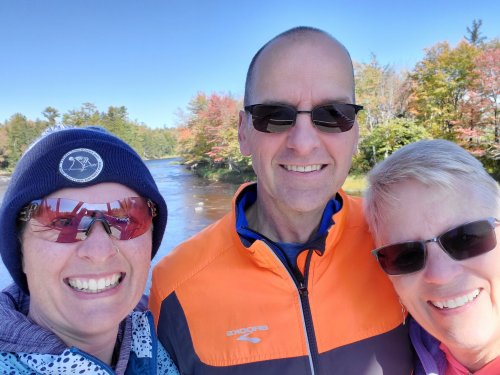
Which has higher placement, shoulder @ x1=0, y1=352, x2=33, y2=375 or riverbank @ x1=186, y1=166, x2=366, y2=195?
shoulder @ x1=0, y1=352, x2=33, y2=375

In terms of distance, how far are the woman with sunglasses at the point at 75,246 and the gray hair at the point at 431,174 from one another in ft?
3.28

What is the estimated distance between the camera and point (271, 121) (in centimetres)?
176

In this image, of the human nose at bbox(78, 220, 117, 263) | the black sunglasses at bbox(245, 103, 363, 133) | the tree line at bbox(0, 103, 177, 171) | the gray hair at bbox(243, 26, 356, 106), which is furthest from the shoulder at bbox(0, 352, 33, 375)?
the tree line at bbox(0, 103, 177, 171)

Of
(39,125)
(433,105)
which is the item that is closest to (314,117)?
(433,105)

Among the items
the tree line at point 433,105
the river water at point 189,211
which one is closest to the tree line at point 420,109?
the tree line at point 433,105

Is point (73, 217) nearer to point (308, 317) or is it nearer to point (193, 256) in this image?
point (193, 256)

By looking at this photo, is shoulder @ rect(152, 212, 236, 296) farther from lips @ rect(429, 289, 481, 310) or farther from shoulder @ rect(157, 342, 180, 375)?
lips @ rect(429, 289, 481, 310)

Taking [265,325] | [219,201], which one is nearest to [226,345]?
[265,325]

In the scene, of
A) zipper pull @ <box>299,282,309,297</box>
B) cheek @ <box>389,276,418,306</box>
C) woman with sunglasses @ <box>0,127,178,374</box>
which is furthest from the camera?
zipper pull @ <box>299,282,309,297</box>

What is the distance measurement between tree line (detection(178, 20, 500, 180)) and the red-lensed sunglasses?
50.2ft

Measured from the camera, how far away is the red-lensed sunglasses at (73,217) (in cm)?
129

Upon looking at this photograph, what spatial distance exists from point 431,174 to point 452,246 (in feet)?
0.96

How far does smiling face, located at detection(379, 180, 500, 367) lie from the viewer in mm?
1360

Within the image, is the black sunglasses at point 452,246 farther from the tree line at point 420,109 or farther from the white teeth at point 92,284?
the tree line at point 420,109
